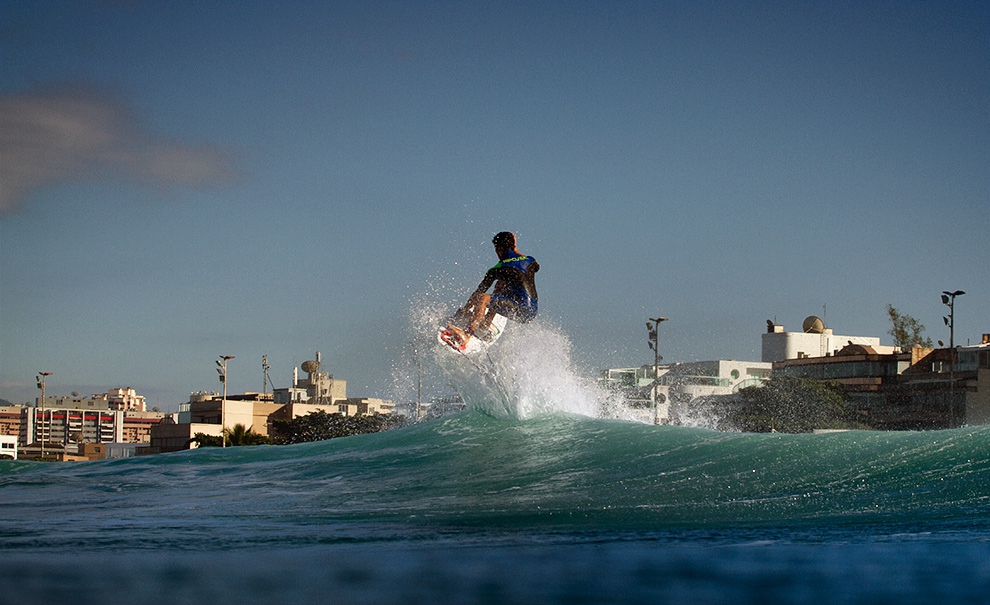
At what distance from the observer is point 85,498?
9961mm

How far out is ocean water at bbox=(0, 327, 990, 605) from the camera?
4887 mm

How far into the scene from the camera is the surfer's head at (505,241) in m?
12.8

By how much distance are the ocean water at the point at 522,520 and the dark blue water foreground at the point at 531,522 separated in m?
0.03

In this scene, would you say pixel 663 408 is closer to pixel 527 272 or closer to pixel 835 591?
pixel 527 272

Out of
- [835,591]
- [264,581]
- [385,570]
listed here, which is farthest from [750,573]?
[264,581]

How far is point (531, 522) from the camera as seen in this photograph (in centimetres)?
727

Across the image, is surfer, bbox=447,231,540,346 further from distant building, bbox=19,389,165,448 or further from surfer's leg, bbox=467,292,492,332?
distant building, bbox=19,389,165,448

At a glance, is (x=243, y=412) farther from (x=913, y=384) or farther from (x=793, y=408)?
(x=913, y=384)

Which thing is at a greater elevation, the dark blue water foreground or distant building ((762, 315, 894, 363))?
distant building ((762, 315, 894, 363))

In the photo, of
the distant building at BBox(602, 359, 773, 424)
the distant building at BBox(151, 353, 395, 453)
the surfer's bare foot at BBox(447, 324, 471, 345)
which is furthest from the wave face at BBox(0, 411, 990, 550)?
the distant building at BBox(151, 353, 395, 453)

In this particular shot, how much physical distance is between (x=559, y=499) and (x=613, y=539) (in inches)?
81.4

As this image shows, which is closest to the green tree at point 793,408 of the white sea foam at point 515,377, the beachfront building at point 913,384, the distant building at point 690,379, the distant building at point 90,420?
the beachfront building at point 913,384

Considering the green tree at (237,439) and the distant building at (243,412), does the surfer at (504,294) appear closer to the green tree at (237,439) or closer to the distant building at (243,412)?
the green tree at (237,439)

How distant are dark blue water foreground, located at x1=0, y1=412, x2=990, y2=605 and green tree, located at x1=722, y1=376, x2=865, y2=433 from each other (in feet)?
132
